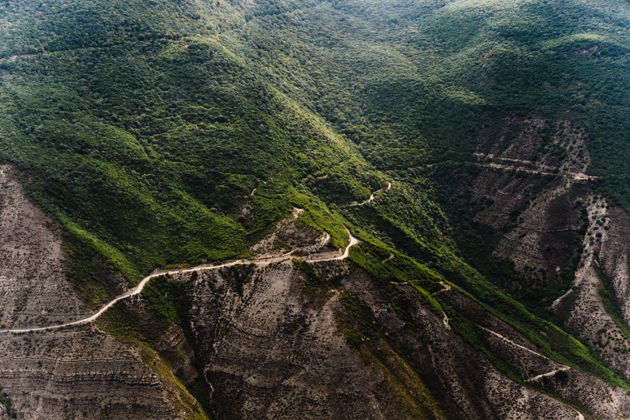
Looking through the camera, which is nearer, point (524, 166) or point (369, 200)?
point (524, 166)

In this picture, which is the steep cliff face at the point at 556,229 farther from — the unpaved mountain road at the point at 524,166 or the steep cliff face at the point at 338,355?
the steep cliff face at the point at 338,355

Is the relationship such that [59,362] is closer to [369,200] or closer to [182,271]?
[182,271]

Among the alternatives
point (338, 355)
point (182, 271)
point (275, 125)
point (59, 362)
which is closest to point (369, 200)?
point (275, 125)

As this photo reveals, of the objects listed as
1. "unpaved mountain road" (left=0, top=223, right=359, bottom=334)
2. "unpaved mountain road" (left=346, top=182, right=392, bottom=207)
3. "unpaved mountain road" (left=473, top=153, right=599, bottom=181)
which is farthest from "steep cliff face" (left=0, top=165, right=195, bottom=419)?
"unpaved mountain road" (left=473, top=153, right=599, bottom=181)

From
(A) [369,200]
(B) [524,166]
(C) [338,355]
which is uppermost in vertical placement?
(B) [524,166]

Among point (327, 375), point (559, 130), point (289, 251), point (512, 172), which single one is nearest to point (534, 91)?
point (559, 130)

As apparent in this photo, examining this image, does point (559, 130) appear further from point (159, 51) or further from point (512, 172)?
point (159, 51)

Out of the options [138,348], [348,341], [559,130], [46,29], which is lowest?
[138,348]

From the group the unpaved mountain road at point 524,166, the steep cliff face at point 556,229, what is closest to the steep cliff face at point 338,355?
the steep cliff face at point 556,229
